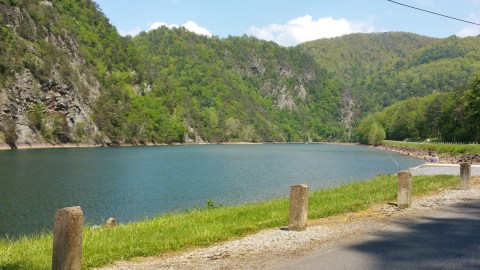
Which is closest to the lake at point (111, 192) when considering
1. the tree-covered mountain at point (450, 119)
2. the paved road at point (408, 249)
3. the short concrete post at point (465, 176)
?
the paved road at point (408, 249)

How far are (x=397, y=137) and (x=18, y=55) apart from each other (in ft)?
498

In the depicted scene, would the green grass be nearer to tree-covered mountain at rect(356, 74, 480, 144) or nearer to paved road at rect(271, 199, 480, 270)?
tree-covered mountain at rect(356, 74, 480, 144)

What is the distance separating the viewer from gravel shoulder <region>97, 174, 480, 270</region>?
31.1 feet

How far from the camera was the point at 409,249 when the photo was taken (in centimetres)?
1062

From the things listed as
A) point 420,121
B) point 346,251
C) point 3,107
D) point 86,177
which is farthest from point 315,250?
point 420,121

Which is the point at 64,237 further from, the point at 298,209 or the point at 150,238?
the point at 298,209

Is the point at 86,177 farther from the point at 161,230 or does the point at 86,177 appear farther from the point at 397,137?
the point at 397,137

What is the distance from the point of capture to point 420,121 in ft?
538

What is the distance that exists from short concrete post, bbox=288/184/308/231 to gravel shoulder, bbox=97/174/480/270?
25 centimetres

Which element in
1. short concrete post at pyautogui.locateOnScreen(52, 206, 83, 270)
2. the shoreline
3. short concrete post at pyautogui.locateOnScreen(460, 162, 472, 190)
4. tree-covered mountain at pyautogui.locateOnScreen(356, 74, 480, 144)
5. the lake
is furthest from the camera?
tree-covered mountain at pyautogui.locateOnScreen(356, 74, 480, 144)

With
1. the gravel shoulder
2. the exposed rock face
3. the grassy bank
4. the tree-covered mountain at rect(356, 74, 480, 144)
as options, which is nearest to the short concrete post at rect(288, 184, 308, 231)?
the gravel shoulder

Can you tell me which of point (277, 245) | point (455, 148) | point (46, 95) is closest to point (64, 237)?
point (277, 245)

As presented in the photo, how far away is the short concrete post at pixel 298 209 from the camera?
12.6 meters

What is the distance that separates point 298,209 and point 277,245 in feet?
5.99
